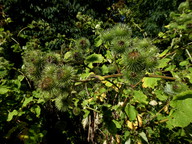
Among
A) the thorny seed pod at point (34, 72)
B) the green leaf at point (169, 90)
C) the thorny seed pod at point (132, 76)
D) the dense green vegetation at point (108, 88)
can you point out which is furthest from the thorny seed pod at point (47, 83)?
the green leaf at point (169, 90)

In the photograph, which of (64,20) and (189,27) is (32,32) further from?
(189,27)

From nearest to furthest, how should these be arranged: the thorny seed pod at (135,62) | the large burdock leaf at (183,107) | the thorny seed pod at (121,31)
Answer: the large burdock leaf at (183,107), the thorny seed pod at (135,62), the thorny seed pod at (121,31)

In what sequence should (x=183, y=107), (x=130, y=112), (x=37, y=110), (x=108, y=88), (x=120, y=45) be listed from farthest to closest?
(x=108, y=88) → (x=37, y=110) → (x=120, y=45) → (x=130, y=112) → (x=183, y=107)

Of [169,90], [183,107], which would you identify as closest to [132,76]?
[169,90]

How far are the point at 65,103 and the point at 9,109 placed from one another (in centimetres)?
86

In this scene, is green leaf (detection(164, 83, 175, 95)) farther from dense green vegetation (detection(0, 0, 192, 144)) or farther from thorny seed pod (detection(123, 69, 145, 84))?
thorny seed pod (detection(123, 69, 145, 84))

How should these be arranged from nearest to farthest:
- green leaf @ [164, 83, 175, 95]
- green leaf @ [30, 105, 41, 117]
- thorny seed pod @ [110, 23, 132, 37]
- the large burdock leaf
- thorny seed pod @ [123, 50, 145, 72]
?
the large burdock leaf, green leaf @ [164, 83, 175, 95], thorny seed pod @ [123, 50, 145, 72], thorny seed pod @ [110, 23, 132, 37], green leaf @ [30, 105, 41, 117]

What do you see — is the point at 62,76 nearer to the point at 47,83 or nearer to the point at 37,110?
the point at 47,83

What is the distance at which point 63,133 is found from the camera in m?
3.84

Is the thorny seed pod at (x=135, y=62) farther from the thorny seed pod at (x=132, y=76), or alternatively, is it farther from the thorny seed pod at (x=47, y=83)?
the thorny seed pod at (x=47, y=83)

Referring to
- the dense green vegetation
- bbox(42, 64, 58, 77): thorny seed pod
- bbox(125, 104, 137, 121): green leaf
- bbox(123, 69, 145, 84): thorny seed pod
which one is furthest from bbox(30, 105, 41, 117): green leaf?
bbox(123, 69, 145, 84): thorny seed pod

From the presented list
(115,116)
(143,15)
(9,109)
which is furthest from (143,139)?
(143,15)

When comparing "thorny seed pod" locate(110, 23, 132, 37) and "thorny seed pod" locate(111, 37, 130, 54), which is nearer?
"thorny seed pod" locate(111, 37, 130, 54)

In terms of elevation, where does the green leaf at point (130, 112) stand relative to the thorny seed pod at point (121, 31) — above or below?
below
